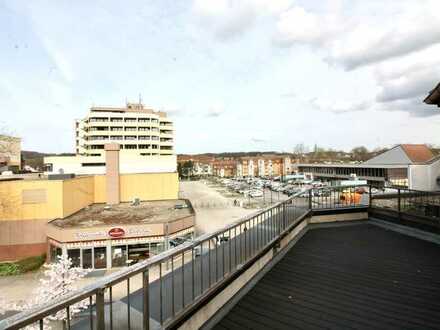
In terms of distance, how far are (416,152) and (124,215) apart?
57.9 m

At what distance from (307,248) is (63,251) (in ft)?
67.2

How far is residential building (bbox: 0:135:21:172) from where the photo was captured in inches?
1459

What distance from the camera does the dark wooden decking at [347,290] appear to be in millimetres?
3395

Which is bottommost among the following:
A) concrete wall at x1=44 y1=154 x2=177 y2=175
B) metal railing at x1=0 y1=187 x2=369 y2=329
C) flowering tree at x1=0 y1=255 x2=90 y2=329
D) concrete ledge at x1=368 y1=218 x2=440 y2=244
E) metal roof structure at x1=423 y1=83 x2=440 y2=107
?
flowering tree at x1=0 y1=255 x2=90 y2=329

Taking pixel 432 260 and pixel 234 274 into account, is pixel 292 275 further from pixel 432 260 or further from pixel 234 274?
pixel 432 260

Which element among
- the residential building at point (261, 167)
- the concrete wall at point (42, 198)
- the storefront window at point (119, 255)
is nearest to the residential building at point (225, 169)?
the residential building at point (261, 167)

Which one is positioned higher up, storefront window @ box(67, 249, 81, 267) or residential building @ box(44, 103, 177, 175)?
residential building @ box(44, 103, 177, 175)

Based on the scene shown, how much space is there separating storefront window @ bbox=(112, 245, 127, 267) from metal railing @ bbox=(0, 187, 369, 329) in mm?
18516

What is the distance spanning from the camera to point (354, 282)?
4461 millimetres

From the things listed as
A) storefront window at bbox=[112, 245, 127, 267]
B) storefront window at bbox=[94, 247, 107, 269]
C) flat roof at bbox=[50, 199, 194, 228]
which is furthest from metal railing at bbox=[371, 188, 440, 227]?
storefront window at bbox=[94, 247, 107, 269]

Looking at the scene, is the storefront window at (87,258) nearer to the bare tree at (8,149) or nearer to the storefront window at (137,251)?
the storefront window at (137,251)

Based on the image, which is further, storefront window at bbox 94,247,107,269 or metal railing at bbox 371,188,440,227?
storefront window at bbox 94,247,107,269

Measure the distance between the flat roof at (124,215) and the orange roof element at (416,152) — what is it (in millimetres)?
48917

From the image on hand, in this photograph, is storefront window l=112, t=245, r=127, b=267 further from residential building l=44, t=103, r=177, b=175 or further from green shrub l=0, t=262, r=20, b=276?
residential building l=44, t=103, r=177, b=175
